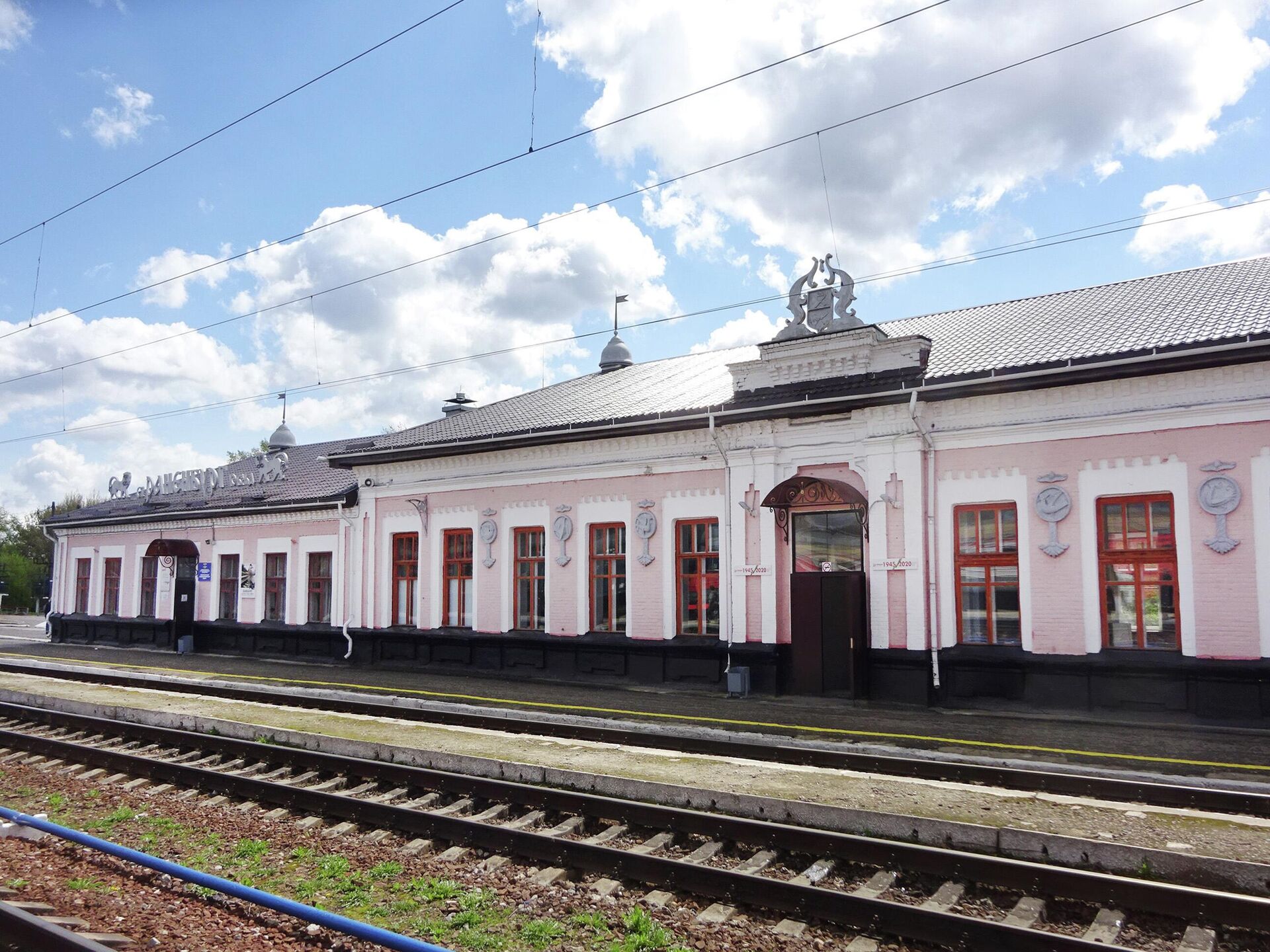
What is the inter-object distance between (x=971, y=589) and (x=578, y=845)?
28.6ft

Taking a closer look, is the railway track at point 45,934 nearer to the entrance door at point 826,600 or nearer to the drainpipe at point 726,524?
the entrance door at point 826,600

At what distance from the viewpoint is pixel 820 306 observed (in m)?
15.1

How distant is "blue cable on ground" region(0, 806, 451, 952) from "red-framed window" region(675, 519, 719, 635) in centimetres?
Answer: 1059

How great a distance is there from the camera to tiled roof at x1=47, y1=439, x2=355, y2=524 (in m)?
23.6

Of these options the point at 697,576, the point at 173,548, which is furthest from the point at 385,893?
the point at 173,548

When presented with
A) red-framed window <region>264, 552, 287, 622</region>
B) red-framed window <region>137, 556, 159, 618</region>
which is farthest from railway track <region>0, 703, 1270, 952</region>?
red-framed window <region>137, 556, 159, 618</region>

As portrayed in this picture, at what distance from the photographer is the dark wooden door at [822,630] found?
14.1 m

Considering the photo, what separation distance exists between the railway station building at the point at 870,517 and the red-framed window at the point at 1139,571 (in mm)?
34

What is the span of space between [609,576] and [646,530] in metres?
1.33

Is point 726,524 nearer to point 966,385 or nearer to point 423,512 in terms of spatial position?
point 966,385

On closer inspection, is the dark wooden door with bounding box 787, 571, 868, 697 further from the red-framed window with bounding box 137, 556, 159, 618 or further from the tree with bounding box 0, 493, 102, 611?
the tree with bounding box 0, 493, 102, 611

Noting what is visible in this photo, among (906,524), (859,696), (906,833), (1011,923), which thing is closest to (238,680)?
(859,696)

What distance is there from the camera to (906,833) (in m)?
6.74

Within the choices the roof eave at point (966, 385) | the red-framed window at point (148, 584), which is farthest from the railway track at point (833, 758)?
the red-framed window at point (148, 584)
